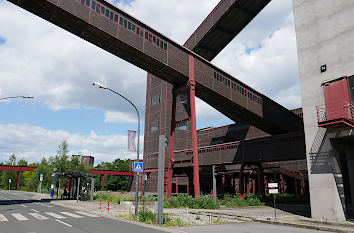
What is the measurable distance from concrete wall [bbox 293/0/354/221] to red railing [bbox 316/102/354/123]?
565mm

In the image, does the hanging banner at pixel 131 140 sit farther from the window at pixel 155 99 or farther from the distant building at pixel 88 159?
the distant building at pixel 88 159

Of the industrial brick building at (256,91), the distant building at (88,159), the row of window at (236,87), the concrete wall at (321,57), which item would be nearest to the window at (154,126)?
the industrial brick building at (256,91)

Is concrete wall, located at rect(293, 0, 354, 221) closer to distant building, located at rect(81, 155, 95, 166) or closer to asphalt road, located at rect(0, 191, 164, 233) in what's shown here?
asphalt road, located at rect(0, 191, 164, 233)

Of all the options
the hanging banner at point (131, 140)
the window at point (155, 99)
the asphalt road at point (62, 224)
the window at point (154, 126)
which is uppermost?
the window at point (155, 99)

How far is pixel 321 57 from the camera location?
17.4 m

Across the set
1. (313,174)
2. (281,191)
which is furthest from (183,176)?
(313,174)

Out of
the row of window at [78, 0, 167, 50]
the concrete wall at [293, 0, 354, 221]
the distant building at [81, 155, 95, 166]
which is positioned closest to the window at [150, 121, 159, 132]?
the row of window at [78, 0, 167, 50]

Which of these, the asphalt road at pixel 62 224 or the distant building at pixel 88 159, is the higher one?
the distant building at pixel 88 159

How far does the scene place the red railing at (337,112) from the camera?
15.6 metres

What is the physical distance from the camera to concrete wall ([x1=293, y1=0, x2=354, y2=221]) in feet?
52.2

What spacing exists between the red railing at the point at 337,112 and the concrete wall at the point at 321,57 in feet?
1.85

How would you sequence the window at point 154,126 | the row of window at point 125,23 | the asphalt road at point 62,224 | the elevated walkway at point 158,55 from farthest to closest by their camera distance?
1. the window at point 154,126
2. the row of window at point 125,23
3. the elevated walkway at point 158,55
4. the asphalt road at point 62,224

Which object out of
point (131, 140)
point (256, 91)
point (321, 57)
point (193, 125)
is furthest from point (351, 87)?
point (256, 91)

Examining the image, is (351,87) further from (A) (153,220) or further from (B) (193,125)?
(B) (193,125)
